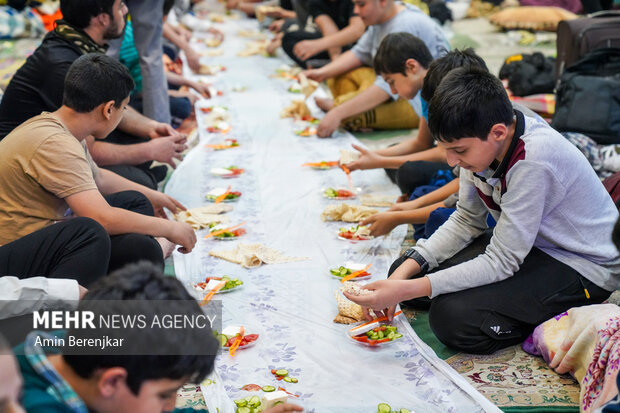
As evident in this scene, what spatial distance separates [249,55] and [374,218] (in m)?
4.19

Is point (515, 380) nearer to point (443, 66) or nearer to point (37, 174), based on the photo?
point (443, 66)

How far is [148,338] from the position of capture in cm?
125

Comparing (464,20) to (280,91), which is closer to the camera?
(280,91)

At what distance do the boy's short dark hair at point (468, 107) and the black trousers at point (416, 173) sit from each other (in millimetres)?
1052

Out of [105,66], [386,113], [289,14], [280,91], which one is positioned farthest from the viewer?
[289,14]

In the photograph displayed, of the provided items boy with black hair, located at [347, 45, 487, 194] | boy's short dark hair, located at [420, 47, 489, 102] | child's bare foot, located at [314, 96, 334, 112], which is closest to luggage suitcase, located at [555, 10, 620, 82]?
child's bare foot, located at [314, 96, 334, 112]

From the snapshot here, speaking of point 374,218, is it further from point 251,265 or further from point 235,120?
point 235,120

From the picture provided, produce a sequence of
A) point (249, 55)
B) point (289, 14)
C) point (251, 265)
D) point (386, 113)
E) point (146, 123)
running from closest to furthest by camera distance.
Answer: point (251, 265) < point (146, 123) < point (386, 113) < point (249, 55) < point (289, 14)

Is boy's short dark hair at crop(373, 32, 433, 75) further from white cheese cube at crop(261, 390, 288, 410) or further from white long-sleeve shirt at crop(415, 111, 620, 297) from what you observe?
white cheese cube at crop(261, 390, 288, 410)

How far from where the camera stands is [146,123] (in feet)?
11.6

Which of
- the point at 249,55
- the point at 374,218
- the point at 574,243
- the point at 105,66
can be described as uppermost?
the point at 105,66

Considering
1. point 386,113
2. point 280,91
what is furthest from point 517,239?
point 280,91

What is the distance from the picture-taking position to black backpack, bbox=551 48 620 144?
12.1 feet

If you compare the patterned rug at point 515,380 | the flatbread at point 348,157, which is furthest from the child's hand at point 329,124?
the patterned rug at point 515,380
